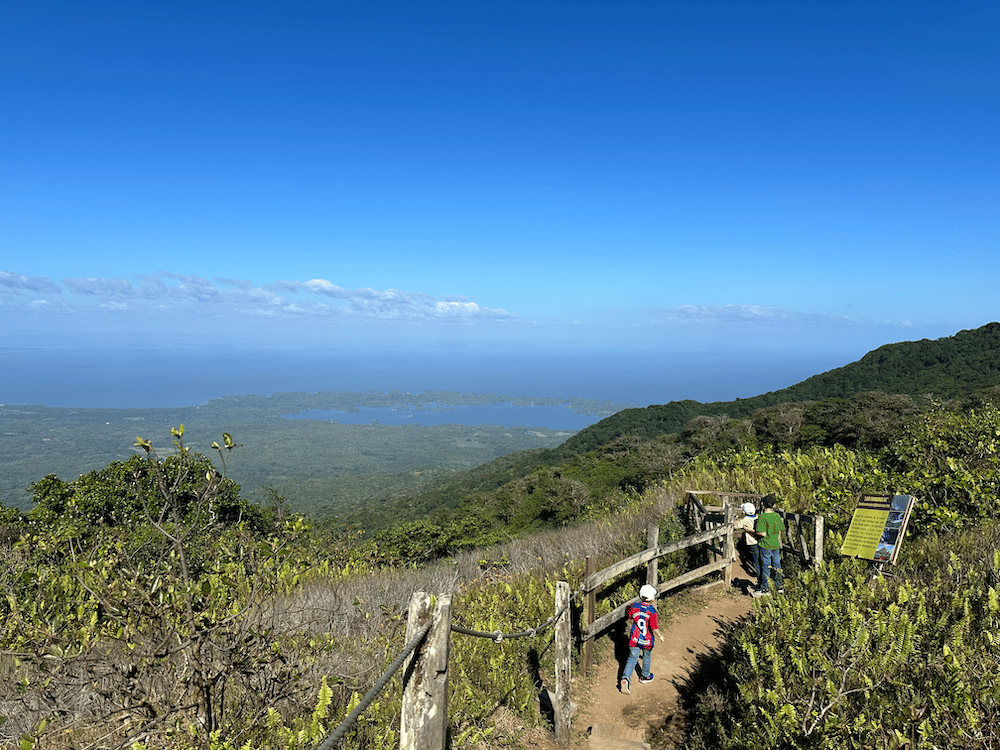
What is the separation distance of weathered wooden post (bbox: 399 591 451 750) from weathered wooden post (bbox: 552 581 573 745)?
7.57ft

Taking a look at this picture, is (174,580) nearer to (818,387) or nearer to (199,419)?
(818,387)

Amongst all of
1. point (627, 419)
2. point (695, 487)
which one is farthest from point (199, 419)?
point (695, 487)

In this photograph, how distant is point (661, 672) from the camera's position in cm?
612

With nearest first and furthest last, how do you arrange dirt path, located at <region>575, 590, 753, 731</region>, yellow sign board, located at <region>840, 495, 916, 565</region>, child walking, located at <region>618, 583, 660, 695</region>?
1. dirt path, located at <region>575, 590, 753, 731</region>
2. child walking, located at <region>618, 583, 660, 695</region>
3. yellow sign board, located at <region>840, 495, 916, 565</region>

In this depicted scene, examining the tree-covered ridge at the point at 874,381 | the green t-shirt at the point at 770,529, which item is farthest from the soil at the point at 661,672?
the tree-covered ridge at the point at 874,381

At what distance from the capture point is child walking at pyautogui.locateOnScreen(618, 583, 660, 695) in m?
5.75

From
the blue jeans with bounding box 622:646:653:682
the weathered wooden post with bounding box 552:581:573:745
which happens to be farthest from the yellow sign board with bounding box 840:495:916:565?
→ the weathered wooden post with bounding box 552:581:573:745

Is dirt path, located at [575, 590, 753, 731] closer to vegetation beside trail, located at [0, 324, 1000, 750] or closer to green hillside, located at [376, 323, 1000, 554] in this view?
vegetation beside trail, located at [0, 324, 1000, 750]

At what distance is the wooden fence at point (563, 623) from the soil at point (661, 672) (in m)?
0.26

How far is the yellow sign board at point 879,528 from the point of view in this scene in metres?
6.81

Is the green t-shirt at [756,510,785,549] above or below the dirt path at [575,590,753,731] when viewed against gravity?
above

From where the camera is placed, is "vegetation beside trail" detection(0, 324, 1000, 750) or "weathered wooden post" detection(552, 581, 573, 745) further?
"weathered wooden post" detection(552, 581, 573, 745)

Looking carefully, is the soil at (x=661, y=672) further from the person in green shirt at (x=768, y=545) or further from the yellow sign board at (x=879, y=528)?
the yellow sign board at (x=879, y=528)

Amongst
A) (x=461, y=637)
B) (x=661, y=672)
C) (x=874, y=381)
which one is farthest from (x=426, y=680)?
(x=874, y=381)
